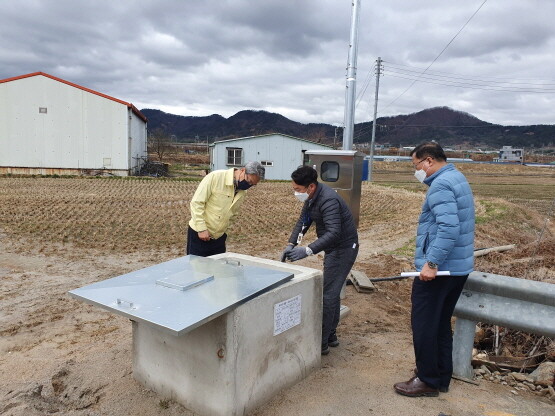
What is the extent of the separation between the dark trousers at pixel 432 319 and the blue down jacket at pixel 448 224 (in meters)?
0.13

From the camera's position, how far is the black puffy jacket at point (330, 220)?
11.9 ft

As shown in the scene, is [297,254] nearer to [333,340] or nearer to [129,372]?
[333,340]

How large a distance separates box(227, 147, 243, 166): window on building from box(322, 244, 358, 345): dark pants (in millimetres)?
29897

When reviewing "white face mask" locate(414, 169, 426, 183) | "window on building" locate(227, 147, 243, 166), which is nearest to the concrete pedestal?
"white face mask" locate(414, 169, 426, 183)

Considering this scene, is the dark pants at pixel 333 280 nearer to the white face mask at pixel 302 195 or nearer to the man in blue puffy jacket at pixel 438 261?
the white face mask at pixel 302 195

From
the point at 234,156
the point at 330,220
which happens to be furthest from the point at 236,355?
the point at 234,156

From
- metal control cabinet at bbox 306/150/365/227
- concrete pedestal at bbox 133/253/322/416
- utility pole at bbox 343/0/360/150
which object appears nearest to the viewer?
concrete pedestal at bbox 133/253/322/416

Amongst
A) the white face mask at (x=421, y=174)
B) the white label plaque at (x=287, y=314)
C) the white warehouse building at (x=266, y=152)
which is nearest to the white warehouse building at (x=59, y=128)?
the white warehouse building at (x=266, y=152)

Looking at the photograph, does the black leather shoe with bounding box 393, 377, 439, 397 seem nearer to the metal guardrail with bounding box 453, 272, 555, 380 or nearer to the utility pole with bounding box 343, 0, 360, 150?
the metal guardrail with bounding box 453, 272, 555, 380

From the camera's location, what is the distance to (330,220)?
3.64 m

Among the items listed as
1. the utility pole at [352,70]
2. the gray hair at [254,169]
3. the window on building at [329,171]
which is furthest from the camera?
the utility pole at [352,70]

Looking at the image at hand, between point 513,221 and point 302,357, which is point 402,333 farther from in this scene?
point 513,221

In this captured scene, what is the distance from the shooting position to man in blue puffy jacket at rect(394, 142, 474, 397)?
112 inches

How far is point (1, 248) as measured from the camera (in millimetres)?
8125
